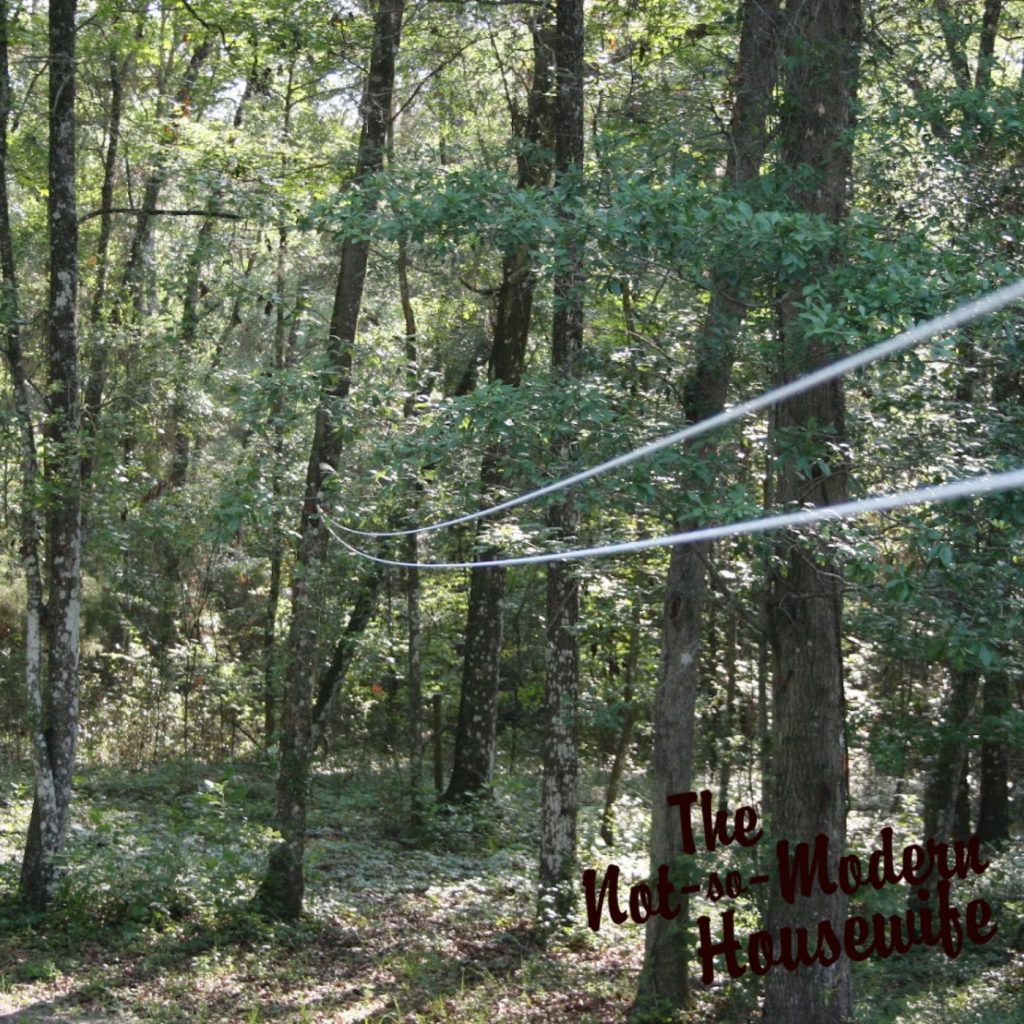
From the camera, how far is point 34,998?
Result: 9.45 metres

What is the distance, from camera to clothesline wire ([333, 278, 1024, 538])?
6.18 meters

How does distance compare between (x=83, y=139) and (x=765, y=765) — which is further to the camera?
(x=83, y=139)

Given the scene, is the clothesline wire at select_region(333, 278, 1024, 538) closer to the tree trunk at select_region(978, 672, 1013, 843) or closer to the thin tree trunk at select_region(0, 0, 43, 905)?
the thin tree trunk at select_region(0, 0, 43, 905)

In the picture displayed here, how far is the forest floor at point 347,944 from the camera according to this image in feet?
31.1

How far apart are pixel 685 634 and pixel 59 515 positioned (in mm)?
5980

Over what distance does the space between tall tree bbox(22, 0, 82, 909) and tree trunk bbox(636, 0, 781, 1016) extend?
5.61m

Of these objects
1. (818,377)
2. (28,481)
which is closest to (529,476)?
(818,377)

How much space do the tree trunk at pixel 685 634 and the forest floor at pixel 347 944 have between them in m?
0.46

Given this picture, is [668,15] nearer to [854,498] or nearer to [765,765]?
[854,498]

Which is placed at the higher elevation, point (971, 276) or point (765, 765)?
point (971, 276)

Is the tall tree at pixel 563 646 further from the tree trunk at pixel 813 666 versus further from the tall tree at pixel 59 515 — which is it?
the tall tree at pixel 59 515

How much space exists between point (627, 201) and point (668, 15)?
513 cm

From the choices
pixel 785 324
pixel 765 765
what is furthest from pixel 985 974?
pixel 785 324

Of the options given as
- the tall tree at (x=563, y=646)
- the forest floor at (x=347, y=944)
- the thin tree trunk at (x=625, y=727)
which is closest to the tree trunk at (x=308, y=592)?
the forest floor at (x=347, y=944)
